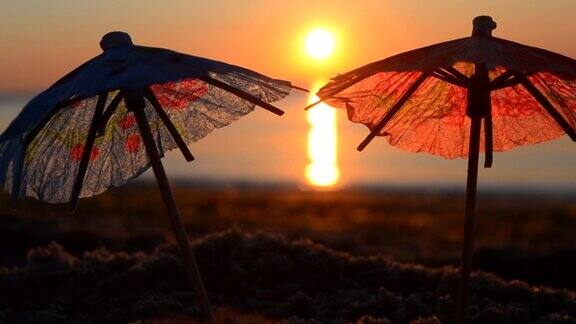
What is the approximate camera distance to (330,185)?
57062 millimetres

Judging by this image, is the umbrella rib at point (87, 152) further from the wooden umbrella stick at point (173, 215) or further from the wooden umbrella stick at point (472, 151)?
the wooden umbrella stick at point (472, 151)

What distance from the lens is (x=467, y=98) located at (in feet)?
23.0

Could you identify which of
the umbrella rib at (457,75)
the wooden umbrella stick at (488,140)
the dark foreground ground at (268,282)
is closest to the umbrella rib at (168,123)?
the dark foreground ground at (268,282)

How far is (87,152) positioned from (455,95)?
2.97 metres

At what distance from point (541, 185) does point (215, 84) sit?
4482cm

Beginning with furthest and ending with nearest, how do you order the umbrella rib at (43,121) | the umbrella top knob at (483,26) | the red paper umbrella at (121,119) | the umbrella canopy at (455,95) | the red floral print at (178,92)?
the red floral print at (178,92) → the umbrella top knob at (483,26) → the umbrella rib at (43,121) → the red paper umbrella at (121,119) → the umbrella canopy at (455,95)

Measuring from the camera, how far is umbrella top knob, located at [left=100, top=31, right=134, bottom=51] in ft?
22.5

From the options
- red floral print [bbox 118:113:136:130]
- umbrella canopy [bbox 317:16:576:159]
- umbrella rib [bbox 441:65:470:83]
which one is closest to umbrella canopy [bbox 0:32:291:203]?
red floral print [bbox 118:113:136:130]

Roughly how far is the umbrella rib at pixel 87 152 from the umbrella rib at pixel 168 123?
339 mm

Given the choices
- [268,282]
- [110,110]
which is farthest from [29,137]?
[268,282]

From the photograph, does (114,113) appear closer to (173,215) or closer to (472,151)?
(173,215)

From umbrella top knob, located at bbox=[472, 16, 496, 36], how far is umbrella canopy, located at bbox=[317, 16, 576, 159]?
0.06ft

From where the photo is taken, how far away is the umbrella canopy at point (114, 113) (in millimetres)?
6242

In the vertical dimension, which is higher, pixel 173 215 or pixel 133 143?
pixel 133 143
